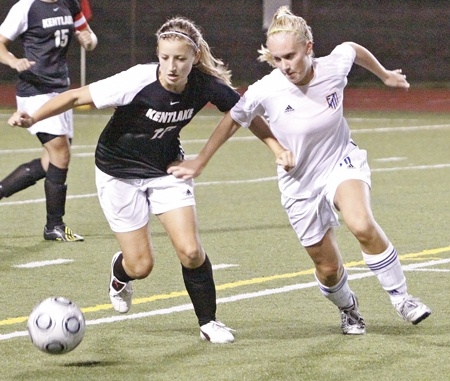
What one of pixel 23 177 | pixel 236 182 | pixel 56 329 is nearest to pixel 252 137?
pixel 236 182

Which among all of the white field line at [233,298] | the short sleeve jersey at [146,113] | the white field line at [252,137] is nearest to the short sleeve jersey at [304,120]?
the short sleeve jersey at [146,113]

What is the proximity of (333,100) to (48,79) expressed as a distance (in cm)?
416

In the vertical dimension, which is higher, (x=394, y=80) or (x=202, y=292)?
(x=394, y=80)

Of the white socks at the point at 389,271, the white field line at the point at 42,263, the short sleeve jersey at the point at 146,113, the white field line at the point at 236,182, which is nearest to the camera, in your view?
the white socks at the point at 389,271

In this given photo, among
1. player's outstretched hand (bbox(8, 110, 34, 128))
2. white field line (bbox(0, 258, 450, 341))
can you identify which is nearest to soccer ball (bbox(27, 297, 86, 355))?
white field line (bbox(0, 258, 450, 341))

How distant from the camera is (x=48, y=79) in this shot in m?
10.1

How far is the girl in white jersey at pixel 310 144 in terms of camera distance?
20.7 feet

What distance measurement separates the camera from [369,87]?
86.5ft

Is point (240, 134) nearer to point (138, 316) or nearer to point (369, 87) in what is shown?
point (369, 87)

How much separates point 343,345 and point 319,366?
1.57 ft

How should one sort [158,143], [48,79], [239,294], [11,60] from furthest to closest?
1. [48,79]
2. [11,60]
3. [239,294]
4. [158,143]

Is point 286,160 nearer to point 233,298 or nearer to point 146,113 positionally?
point 146,113

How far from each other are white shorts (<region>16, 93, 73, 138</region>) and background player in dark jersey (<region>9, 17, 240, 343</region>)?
121 inches

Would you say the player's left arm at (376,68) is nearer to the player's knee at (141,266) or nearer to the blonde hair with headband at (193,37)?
the blonde hair with headband at (193,37)
